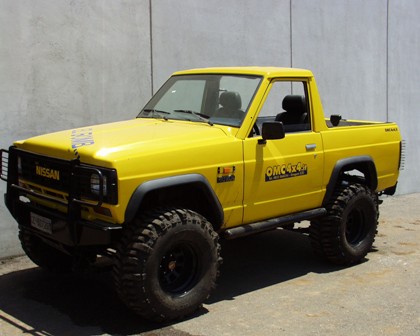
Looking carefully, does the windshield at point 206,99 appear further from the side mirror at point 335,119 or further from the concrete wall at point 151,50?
the side mirror at point 335,119

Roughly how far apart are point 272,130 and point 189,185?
94 cm

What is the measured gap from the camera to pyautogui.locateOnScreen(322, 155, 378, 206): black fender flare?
5922 millimetres

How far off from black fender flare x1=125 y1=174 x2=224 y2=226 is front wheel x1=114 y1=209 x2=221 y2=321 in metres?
0.17

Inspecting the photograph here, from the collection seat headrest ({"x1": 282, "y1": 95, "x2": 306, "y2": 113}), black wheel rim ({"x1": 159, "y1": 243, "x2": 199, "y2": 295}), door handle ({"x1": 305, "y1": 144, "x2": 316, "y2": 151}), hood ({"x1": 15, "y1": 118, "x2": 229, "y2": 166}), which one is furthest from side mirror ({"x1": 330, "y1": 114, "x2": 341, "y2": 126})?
black wheel rim ({"x1": 159, "y1": 243, "x2": 199, "y2": 295})

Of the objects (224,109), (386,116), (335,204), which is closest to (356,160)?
(335,204)

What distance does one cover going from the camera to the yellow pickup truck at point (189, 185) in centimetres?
432

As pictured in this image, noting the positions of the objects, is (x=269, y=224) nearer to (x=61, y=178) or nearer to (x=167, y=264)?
(x=167, y=264)

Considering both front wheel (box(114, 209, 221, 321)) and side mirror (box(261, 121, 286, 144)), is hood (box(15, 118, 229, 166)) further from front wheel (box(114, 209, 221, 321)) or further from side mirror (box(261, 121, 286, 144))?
front wheel (box(114, 209, 221, 321))

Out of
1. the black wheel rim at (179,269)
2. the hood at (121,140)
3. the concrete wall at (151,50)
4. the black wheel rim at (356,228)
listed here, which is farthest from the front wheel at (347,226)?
the concrete wall at (151,50)

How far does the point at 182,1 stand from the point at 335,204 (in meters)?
3.50

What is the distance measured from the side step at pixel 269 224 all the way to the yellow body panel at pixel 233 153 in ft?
0.19

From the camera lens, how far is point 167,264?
4.65m

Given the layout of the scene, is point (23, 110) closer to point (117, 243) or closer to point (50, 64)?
point (50, 64)

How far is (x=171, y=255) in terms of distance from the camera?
4.66 metres
